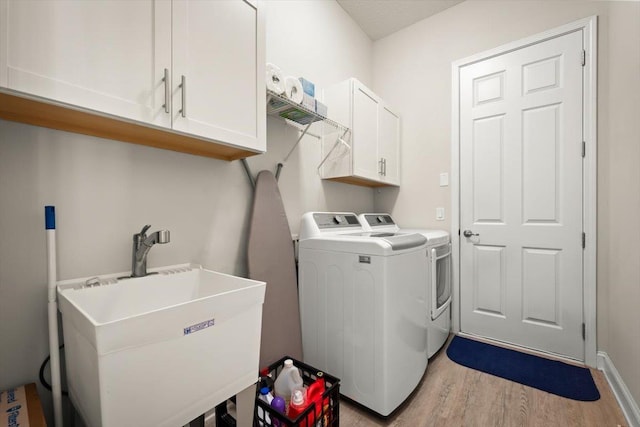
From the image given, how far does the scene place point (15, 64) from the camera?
69cm

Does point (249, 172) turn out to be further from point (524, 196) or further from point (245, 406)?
point (524, 196)

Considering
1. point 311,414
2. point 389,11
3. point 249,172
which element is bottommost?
point 311,414

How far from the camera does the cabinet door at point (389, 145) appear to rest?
2508 millimetres

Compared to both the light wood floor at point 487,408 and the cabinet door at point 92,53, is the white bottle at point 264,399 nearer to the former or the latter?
the light wood floor at point 487,408

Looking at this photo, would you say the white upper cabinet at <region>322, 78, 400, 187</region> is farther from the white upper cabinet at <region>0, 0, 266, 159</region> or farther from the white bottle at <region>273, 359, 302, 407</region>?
the white bottle at <region>273, 359, 302, 407</region>

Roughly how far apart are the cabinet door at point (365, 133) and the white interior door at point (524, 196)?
33.1 inches

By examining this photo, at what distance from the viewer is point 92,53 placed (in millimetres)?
821

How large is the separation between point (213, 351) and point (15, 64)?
36.2 inches

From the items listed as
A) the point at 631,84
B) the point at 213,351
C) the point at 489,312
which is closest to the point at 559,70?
the point at 631,84

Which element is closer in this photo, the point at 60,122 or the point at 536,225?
the point at 60,122

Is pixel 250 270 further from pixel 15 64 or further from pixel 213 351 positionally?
pixel 15 64

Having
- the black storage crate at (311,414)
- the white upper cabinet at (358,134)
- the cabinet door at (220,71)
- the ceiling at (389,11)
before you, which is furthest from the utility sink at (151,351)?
the ceiling at (389,11)

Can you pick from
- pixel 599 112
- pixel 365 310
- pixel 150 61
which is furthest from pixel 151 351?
pixel 599 112

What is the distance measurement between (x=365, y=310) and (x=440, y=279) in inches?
39.3
